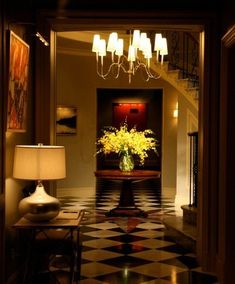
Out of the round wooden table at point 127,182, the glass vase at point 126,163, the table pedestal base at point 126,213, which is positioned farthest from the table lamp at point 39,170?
the table pedestal base at point 126,213

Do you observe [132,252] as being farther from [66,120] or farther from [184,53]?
[184,53]

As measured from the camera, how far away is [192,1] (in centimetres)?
517

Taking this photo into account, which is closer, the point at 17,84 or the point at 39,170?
the point at 39,170

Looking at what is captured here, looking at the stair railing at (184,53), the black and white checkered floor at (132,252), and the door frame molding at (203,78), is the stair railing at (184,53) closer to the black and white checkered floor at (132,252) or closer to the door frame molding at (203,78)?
the black and white checkered floor at (132,252)

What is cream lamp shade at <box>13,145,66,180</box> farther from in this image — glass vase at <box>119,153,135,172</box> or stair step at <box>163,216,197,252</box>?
glass vase at <box>119,153,135,172</box>

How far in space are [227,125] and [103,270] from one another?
1.98 m

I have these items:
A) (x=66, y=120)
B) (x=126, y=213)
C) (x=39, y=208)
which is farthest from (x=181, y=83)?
Answer: (x=39, y=208)

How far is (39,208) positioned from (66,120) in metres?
7.59

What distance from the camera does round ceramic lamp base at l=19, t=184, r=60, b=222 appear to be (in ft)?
13.1

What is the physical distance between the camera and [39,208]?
13.1 feet

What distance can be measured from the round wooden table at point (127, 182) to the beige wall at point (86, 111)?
2965 mm

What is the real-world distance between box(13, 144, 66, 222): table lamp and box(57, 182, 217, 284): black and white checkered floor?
1.14 m

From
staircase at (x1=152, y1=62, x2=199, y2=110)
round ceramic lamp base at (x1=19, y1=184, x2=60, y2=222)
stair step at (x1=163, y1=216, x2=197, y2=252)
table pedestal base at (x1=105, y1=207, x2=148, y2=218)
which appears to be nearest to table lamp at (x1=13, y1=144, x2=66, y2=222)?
round ceramic lamp base at (x1=19, y1=184, x2=60, y2=222)

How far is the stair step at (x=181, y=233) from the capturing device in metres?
6.16
